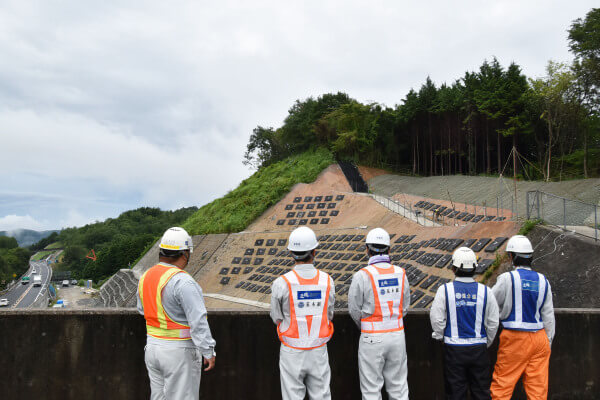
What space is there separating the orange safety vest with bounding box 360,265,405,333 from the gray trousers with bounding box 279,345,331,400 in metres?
0.59

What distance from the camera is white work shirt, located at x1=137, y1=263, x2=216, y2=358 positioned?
11.3 ft

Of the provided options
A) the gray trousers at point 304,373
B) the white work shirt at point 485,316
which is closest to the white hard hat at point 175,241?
the gray trousers at point 304,373

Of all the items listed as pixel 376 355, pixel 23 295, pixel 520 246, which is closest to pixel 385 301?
pixel 376 355

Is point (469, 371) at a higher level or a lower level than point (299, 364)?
lower

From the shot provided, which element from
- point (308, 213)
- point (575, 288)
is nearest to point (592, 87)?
point (308, 213)

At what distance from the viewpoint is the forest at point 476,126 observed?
34.0m

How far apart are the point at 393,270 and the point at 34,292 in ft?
265

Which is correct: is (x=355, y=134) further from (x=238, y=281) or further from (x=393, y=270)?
(x=393, y=270)

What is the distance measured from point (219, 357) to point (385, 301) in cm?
191

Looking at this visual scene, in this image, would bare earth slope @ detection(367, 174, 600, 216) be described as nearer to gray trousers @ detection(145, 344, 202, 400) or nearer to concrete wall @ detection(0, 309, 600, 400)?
concrete wall @ detection(0, 309, 600, 400)

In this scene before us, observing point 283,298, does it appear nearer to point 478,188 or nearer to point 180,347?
point 180,347

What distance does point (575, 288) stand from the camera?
424 inches

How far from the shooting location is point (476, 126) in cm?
4372


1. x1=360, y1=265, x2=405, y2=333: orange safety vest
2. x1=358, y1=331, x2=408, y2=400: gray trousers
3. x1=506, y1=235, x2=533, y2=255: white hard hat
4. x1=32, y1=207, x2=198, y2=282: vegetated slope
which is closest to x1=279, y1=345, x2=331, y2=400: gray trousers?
x1=358, y1=331, x2=408, y2=400: gray trousers
